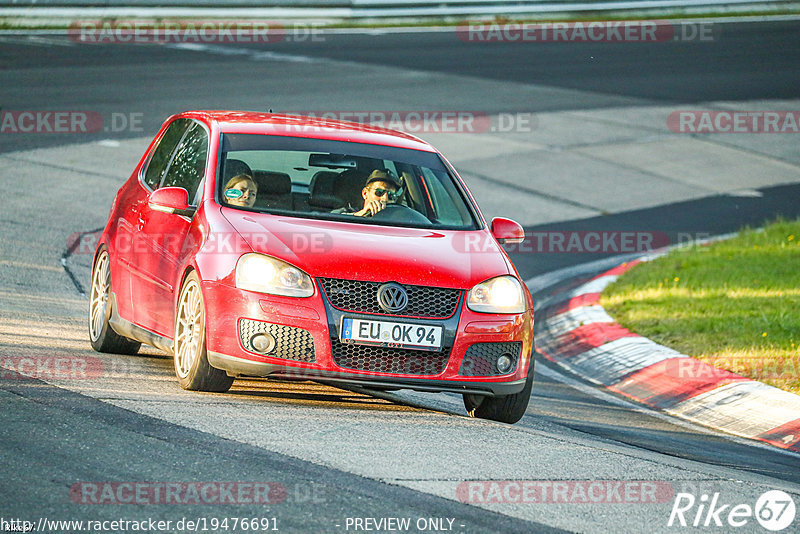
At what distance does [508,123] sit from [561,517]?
16196mm

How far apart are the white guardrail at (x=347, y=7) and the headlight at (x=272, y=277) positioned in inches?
821

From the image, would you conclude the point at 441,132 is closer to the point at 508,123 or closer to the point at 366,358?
the point at 508,123

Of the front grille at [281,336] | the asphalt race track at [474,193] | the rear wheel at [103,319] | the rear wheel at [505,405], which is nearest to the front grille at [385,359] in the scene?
the front grille at [281,336]

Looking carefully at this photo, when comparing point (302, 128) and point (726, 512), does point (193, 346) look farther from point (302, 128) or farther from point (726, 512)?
point (726, 512)

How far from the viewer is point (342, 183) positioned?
7953 millimetres

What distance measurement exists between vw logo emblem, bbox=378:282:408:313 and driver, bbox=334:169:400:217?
1.11 meters

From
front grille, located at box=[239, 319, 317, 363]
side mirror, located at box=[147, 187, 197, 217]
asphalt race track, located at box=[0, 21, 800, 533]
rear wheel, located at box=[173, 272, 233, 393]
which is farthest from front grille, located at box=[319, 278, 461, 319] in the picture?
side mirror, located at box=[147, 187, 197, 217]

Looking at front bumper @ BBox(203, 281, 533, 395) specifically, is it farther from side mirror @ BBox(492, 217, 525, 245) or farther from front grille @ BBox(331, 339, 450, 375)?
side mirror @ BBox(492, 217, 525, 245)

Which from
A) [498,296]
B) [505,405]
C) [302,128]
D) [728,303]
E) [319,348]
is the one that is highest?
[302,128]

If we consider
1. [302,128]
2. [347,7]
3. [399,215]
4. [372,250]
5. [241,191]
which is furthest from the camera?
[347,7]

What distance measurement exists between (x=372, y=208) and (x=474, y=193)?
868 cm

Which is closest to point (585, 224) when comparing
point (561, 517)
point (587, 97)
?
point (587, 97)

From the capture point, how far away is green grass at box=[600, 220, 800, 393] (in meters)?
9.60

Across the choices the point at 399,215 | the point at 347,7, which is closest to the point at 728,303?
the point at 399,215
